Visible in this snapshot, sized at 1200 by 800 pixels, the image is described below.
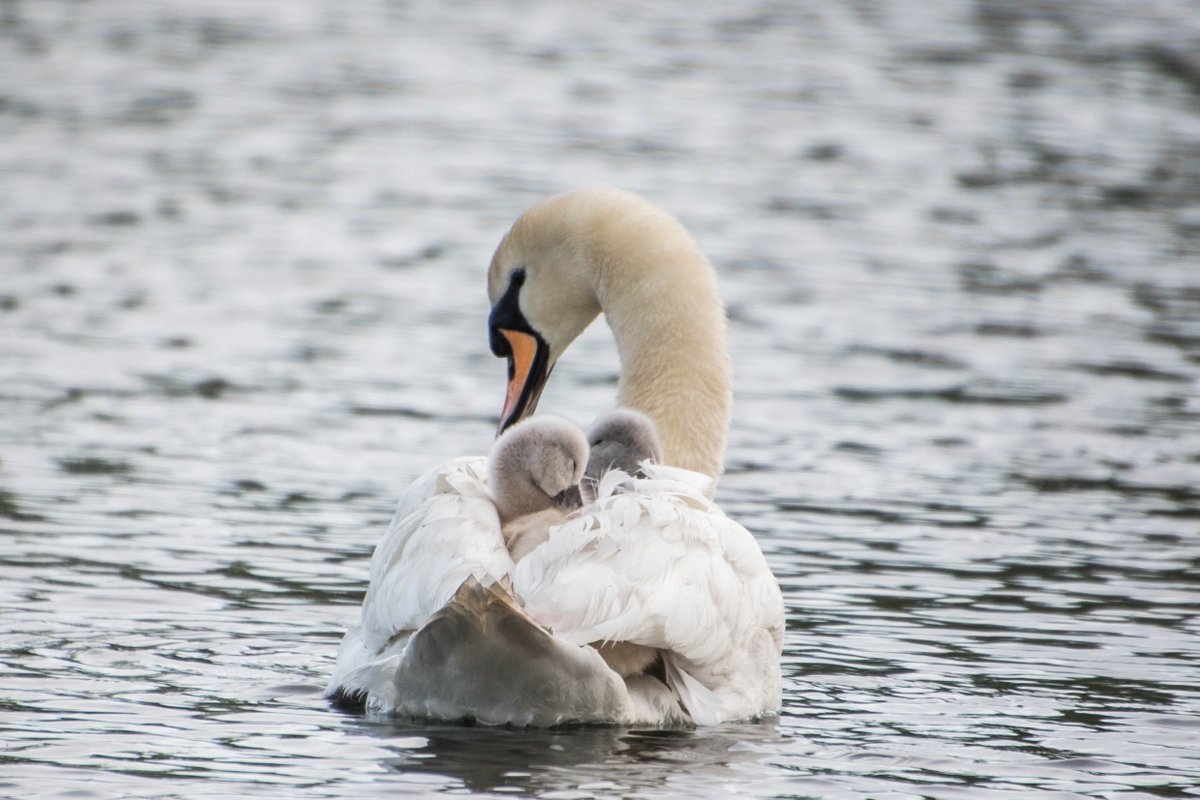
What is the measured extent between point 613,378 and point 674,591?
7758 mm

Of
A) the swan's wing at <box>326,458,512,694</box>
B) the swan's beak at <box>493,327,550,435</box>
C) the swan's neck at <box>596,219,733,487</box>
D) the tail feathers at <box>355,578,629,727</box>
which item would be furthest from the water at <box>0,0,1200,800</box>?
the swan's beak at <box>493,327,550,435</box>

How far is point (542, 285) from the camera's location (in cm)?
892

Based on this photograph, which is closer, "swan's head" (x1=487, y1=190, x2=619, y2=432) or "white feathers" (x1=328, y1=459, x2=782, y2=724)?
"white feathers" (x1=328, y1=459, x2=782, y2=724)

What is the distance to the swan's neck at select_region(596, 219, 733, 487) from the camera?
8.37m

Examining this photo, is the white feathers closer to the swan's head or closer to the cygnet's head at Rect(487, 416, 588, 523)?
the cygnet's head at Rect(487, 416, 588, 523)

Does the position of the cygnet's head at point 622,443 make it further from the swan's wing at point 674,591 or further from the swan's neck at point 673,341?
the swan's neck at point 673,341

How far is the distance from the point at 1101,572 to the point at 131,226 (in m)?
11.0

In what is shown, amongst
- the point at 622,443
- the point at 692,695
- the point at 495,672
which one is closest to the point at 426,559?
the point at 495,672

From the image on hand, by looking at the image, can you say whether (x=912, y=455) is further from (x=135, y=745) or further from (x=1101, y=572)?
(x=135, y=745)

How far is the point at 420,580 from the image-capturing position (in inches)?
259

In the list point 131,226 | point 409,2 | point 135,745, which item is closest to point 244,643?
point 135,745

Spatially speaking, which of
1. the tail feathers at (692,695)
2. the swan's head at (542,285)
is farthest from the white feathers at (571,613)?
the swan's head at (542,285)

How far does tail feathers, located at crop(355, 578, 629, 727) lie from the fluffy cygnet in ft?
1.57

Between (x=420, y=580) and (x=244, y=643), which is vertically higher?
(x=420, y=580)
